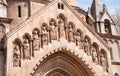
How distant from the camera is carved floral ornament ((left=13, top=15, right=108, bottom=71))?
647 inches

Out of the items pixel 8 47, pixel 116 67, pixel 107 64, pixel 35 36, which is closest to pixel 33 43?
pixel 35 36

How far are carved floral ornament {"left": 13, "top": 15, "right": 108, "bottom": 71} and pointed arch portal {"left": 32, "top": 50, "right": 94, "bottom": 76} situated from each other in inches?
29.9

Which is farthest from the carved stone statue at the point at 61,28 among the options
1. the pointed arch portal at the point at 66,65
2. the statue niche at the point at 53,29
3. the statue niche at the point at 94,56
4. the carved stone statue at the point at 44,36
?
the statue niche at the point at 94,56

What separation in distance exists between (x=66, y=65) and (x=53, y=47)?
56.7 inches

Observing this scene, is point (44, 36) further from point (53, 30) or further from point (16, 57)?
point (16, 57)

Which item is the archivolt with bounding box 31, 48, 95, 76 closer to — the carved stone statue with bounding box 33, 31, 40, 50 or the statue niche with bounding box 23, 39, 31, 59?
the carved stone statue with bounding box 33, 31, 40, 50

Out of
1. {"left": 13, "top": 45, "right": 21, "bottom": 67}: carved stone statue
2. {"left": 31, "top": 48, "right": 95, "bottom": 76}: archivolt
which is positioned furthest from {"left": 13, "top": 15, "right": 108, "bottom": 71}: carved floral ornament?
{"left": 31, "top": 48, "right": 95, "bottom": 76}: archivolt

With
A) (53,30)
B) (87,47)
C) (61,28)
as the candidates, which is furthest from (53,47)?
(87,47)

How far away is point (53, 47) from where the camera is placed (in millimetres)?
17328

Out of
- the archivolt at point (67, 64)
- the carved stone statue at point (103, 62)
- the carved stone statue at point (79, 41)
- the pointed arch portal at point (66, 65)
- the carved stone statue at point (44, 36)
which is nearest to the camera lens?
the carved stone statue at point (44, 36)

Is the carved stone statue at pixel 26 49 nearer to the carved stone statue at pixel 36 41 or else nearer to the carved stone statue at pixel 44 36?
the carved stone statue at pixel 36 41

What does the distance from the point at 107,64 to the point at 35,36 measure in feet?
15.8

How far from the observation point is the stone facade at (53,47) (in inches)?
637

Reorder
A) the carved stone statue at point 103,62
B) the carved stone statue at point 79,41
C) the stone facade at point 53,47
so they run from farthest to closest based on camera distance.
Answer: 1. the carved stone statue at point 103,62
2. the carved stone statue at point 79,41
3. the stone facade at point 53,47
